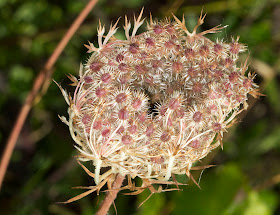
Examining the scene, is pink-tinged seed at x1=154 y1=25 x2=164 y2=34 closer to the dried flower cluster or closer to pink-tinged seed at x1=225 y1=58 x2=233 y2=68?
the dried flower cluster

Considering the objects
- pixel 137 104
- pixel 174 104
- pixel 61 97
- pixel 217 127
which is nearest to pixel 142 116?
pixel 137 104

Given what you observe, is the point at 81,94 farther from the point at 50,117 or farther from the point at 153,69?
the point at 50,117

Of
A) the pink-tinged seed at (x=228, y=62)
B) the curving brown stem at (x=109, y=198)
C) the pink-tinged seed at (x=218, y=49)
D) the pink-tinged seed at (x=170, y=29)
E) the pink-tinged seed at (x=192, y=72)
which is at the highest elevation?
the pink-tinged seed at (x=170, y=29)

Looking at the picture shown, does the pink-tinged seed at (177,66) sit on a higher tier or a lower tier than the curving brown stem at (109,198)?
higher

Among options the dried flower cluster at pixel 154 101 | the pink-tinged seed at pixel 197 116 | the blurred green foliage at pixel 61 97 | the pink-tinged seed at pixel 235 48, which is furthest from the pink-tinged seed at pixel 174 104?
the blurred green foliage at pixel 61 97

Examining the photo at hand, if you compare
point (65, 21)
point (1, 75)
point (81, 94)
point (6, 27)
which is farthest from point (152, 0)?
point (81, 94)

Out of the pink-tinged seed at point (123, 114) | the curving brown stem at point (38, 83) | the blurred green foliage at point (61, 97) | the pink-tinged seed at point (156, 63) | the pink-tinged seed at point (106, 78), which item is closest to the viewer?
the pink-tinged seed at point (123, 114)

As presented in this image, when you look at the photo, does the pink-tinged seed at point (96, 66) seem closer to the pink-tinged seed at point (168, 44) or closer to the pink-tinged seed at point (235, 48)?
the pink-tinged seed at point (168, 44)

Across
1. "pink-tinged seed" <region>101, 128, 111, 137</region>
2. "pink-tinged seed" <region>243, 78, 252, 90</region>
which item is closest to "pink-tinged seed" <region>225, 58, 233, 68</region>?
A: "pink-tinged seed" <region>243, 78, 252, 90</region>
